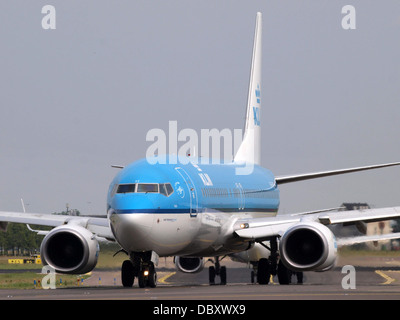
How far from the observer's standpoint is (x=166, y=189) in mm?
32594

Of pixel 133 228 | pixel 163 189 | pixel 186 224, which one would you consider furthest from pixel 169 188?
pixel 133 228

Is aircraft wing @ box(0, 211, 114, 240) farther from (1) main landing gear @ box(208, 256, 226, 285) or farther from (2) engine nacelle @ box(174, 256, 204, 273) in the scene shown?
(1) main landing gear @ box(208, 256, 226, 285)

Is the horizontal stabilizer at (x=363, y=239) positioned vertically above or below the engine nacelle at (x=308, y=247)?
below

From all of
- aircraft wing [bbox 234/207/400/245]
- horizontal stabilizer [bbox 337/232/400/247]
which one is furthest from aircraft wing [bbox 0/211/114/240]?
horizontal stabilizer [bbox 337/232/400/247]

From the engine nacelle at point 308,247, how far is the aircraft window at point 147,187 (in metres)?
4.82

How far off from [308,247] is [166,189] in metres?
5.28

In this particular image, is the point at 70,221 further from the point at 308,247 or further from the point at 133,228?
the point at 308,247

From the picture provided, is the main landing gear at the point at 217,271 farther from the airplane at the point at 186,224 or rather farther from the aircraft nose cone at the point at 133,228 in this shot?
the aircraft nose cone at the point at 133,228

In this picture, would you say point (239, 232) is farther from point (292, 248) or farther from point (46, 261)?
point (46, 261)

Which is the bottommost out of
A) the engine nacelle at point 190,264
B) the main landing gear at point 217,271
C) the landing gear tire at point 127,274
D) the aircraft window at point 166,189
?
the main landing gear at point 217,271

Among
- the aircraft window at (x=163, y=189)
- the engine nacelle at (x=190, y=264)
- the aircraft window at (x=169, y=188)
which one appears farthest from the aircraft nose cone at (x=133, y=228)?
the engine nacelle at (x=190, y=264)

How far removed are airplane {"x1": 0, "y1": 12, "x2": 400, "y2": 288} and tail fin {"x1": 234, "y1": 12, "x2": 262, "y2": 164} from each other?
5.53 m

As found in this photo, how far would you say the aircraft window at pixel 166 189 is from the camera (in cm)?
3238
